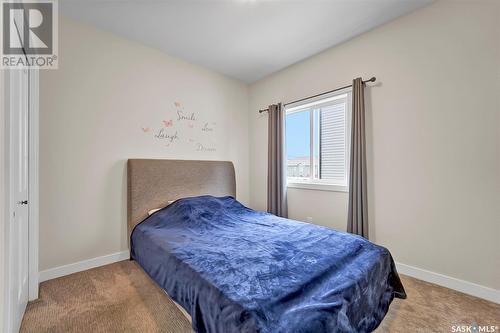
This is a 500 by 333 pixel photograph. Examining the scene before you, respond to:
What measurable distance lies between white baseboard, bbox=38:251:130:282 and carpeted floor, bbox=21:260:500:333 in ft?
0.24

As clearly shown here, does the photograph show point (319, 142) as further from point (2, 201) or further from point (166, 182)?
point (2, 201)

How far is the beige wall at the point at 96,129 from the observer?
2.18m

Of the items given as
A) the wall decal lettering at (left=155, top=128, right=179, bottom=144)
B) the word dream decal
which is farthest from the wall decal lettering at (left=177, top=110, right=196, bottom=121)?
the wall decal lettering at (left=155, top=128, right=179, bottom=144)

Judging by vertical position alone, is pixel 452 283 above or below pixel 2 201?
below

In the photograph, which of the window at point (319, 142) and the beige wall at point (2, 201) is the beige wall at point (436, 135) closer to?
the window at point (319, 142)

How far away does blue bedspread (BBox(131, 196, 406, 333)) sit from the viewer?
3.38ft

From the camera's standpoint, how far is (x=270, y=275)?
4.26ft

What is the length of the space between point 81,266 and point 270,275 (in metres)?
2.21

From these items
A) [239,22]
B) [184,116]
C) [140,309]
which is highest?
[239,22]

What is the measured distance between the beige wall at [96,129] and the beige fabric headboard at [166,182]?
14 cm

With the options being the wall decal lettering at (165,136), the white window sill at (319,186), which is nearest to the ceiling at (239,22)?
the wall decal lettering at (165,136)

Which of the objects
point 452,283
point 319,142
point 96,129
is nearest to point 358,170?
point 319,142

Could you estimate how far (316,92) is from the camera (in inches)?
119

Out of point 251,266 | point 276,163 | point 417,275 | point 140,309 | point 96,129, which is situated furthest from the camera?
point 276,163
